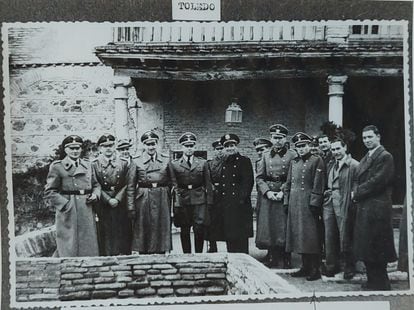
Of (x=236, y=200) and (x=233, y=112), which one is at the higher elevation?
(x=233, y=112)

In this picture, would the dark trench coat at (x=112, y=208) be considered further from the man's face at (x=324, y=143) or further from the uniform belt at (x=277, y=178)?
the man's face at (x=324, y=143)

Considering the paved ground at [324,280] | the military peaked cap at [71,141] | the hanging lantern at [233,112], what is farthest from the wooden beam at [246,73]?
the paved ground at [324,280]

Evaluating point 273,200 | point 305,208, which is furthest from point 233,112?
point 305,208

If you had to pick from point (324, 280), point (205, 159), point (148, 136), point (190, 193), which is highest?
point (148, 136)

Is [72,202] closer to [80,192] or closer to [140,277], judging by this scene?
[80,192]

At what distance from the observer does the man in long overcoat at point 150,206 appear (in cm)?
248

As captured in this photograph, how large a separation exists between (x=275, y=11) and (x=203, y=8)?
0.32m

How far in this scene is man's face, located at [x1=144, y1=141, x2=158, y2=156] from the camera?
2490mm

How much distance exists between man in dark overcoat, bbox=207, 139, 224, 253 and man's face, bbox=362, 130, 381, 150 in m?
0.64

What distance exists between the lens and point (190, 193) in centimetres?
250

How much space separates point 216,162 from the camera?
99.2 inches

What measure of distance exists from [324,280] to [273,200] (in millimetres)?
421

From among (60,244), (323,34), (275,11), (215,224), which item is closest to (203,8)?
(275,11)

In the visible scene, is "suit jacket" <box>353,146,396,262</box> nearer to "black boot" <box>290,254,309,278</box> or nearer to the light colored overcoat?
"black boot" <box>290,254,309,278</box>
